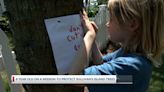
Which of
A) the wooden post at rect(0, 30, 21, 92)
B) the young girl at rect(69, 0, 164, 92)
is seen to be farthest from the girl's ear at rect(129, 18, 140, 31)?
the wooden post at rect(0, 30, 21, 92)

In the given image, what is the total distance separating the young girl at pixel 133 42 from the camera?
2.12m

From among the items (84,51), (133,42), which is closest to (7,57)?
(84,51)

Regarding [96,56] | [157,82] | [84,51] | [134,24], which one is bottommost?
[157,82]

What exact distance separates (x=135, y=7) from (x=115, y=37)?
A: 8.2 inches

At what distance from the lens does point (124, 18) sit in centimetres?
215

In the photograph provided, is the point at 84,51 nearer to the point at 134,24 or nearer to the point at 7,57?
the point at 134,24

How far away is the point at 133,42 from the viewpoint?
7.20 feet

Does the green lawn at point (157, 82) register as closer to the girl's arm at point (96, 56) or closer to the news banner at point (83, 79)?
the girl's arm at point (96, 56)

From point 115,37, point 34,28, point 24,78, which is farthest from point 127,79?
point 34,28

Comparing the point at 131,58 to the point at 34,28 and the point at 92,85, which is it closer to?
the point at 92,85

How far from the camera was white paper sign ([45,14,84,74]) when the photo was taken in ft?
8.08

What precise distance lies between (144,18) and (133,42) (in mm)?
154
